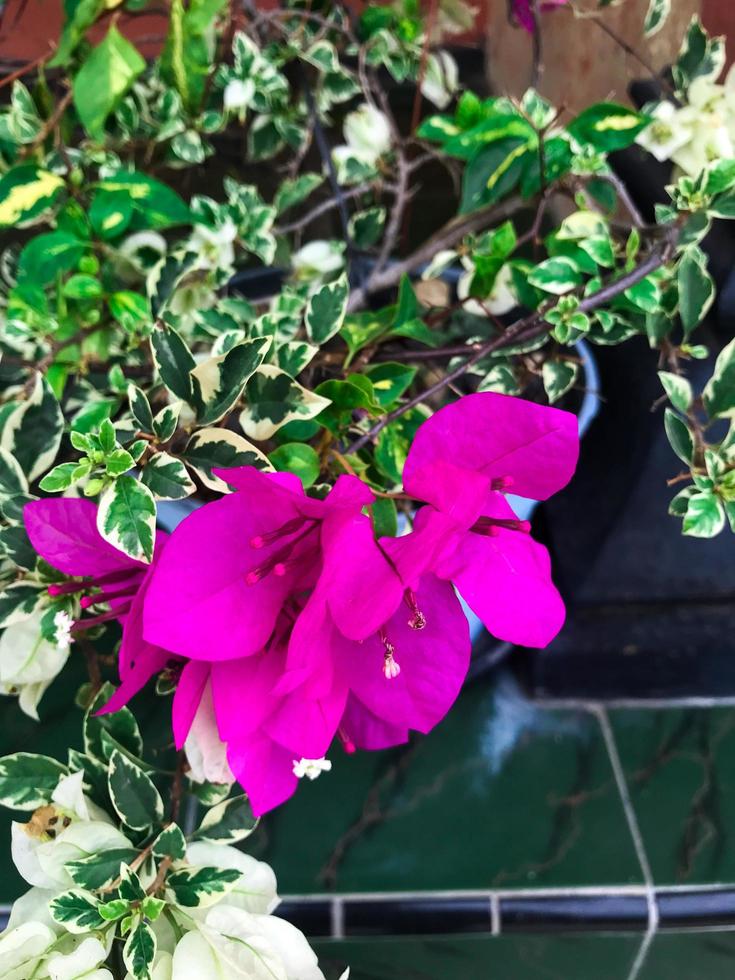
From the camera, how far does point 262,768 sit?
327mm

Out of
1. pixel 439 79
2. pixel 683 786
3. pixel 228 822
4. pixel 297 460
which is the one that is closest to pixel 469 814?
pixel 683 786

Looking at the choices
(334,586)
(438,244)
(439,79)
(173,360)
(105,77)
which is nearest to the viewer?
(334,586)

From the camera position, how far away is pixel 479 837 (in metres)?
0.65

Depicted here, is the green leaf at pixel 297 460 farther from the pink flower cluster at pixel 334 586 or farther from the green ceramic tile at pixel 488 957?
the green ceramic tile at pixel 488 957

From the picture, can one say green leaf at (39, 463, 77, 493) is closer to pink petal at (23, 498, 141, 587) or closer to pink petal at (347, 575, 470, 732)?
pink petal at (23, 498, 141, 587)

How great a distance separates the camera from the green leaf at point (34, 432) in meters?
0.41

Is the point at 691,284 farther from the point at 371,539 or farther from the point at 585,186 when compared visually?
the point at 371,539

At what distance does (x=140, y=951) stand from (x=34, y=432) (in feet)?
0.84

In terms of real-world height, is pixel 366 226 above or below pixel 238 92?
below

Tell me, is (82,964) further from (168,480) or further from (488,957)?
(488,957)

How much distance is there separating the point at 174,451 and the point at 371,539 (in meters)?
0.15

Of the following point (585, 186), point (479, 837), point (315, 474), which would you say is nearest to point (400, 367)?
point (315, 474)

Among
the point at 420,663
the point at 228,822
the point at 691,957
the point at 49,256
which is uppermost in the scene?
the point at 49,256

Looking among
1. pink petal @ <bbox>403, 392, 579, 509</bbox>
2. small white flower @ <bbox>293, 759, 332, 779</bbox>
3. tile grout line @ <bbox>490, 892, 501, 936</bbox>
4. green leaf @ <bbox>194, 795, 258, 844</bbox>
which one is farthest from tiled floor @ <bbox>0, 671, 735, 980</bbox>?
pink petal @ <bbox>403, 392, 579, 509</bbox>
